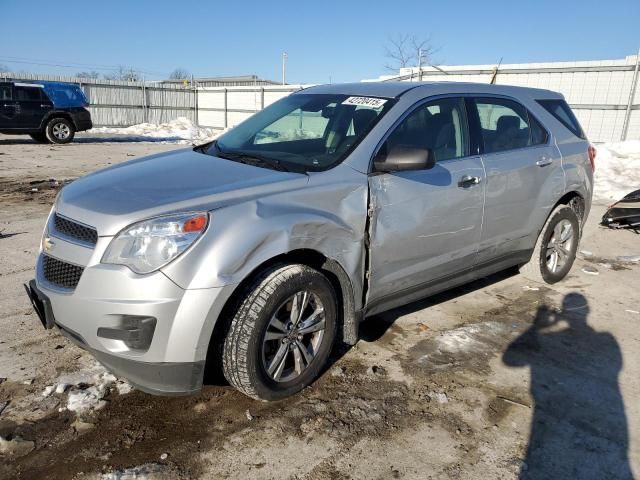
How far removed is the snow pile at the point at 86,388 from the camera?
287cm

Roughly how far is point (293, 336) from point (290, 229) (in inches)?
24.3

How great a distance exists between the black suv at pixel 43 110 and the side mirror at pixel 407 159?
16894mm

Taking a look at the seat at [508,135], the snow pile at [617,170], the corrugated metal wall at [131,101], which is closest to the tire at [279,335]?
the seat at [508,135]

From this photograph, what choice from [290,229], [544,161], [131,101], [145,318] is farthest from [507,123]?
[131,101]

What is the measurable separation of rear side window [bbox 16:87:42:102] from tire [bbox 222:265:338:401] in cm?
1707

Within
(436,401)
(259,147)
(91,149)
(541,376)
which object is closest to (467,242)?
(541,376)

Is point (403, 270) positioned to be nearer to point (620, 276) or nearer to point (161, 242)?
point (161, 242)

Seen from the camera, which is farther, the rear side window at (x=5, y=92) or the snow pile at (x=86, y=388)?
the rear side window at (x=5, y=92)

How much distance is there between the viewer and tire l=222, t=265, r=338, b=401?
8.74 feet

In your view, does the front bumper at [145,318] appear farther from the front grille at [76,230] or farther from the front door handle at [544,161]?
the front door handle at [544,161]

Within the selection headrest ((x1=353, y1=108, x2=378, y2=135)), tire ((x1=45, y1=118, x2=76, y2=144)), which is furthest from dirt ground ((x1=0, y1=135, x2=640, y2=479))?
tire ((x1=45, y1=118, x2=76, y2=144))

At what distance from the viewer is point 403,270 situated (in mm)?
3455

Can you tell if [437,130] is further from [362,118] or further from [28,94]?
[28,94]

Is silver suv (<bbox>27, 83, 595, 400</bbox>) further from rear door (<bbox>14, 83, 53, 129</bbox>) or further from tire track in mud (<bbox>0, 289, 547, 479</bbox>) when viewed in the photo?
rear door (<bbox>14, 83, 53, 129</bbox>)
